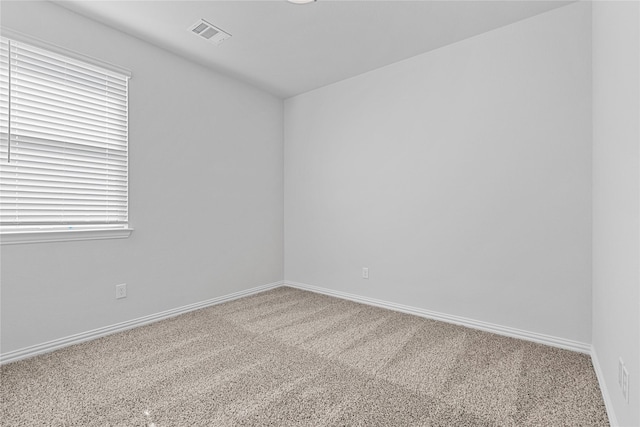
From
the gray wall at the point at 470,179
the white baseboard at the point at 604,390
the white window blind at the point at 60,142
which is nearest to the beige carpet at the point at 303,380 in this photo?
the white baseboard at the point at 604,390

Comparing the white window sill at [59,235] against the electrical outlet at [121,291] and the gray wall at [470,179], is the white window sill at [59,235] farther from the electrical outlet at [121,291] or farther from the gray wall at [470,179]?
the gray wall at [470,179]

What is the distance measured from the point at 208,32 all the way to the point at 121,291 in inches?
88.3

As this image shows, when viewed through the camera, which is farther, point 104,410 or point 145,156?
point 145,156

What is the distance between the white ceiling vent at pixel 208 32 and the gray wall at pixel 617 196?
2481mm

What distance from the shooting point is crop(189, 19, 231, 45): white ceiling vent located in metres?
2.39

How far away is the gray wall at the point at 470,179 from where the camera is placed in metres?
2.18

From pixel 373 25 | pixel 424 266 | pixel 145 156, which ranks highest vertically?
pixel 373 25

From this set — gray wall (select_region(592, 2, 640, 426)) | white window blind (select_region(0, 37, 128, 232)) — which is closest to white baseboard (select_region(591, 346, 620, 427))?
gray wall (select_region(592, 2, 640, 426))

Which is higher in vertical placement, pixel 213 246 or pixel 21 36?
pixel 21 36

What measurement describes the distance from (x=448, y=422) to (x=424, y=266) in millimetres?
1578

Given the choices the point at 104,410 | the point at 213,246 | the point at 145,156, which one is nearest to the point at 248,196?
the point at 213,246

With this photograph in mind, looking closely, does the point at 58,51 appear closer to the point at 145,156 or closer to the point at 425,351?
the point at 145,156

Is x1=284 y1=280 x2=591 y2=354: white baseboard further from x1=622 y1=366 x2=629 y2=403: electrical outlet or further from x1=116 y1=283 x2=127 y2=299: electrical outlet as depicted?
x1=116 y1=283 x2=127 y2=299: electrical outlet

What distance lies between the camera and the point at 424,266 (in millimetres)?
2875
